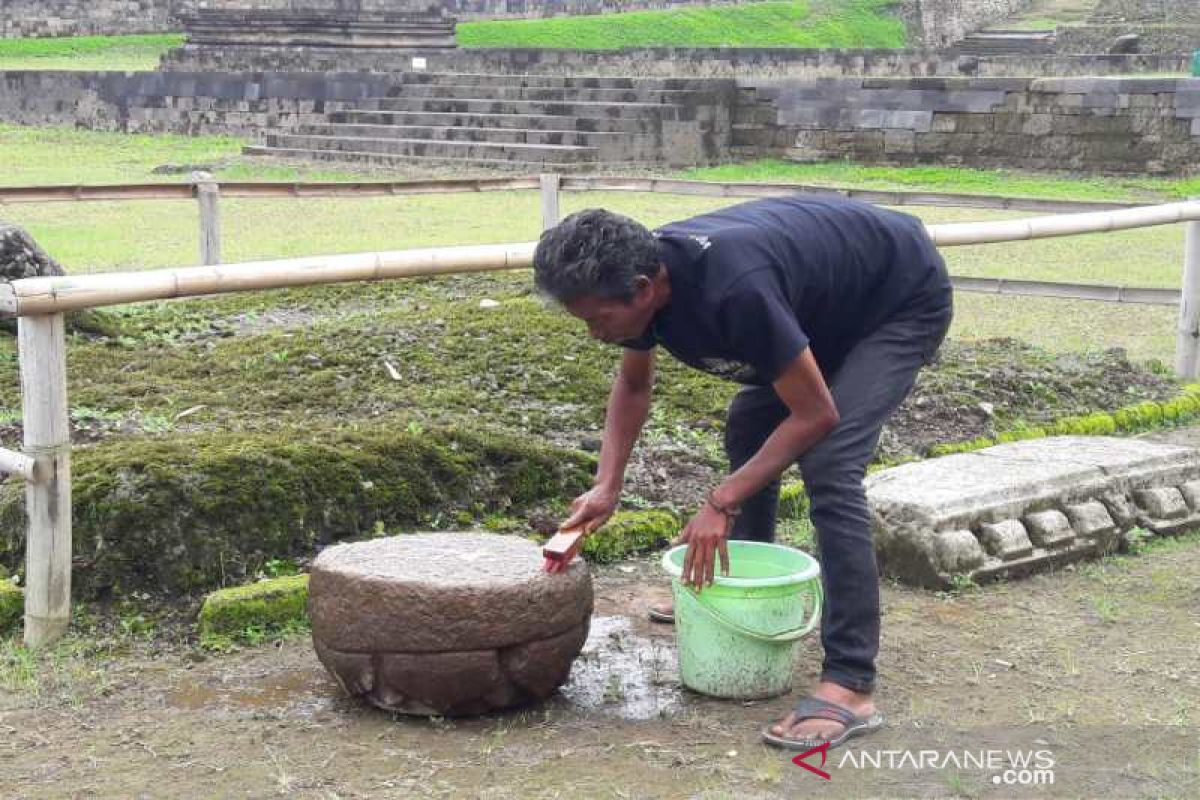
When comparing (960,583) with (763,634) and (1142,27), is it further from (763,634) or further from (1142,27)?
(1142,27)

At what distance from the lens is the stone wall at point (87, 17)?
35.6 m

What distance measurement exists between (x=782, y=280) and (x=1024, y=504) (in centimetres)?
180

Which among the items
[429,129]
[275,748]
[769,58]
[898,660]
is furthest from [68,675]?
[769,58]

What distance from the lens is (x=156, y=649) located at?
414 cm

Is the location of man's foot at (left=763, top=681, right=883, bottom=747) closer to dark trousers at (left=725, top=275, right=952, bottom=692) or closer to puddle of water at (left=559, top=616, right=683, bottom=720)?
dark trousers at (left=725, top=275, right=952, bottom=692)

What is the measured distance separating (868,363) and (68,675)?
2.06 m

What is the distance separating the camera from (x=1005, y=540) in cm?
481

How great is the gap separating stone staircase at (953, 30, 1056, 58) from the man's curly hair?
30.0 metres

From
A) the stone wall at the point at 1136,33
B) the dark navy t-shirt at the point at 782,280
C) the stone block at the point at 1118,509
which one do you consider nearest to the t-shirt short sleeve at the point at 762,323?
the dark navy t-shirt at the point at 782,280

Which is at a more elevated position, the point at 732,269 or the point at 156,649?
the point at 732,269

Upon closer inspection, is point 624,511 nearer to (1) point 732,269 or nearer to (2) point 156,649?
(2) point 156,649

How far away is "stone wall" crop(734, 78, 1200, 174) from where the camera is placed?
18234 millimetres

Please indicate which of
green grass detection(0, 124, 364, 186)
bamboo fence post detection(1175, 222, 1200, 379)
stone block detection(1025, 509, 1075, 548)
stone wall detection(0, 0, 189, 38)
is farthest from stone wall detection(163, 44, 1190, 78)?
stone block detection(1025, 509, 1075, 548)

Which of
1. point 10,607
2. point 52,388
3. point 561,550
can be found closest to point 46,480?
point 52,388
